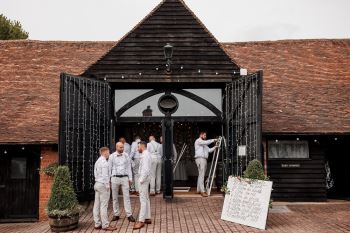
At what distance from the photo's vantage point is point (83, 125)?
11.2 meters

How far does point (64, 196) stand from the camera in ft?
29.1

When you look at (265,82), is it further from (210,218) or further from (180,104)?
(210,218)

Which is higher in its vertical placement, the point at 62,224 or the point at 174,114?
the point at 174,114

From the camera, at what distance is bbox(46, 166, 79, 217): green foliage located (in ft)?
28.7

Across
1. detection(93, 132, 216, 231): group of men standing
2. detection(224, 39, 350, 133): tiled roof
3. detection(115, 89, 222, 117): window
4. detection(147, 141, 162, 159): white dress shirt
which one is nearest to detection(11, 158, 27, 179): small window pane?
detection(115, 89, 222, 117): window

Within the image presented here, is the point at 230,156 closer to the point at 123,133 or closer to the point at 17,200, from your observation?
the point at 123,133

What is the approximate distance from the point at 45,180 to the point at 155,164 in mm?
3539

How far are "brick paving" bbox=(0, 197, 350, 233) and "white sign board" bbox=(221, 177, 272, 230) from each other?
0.22 meters

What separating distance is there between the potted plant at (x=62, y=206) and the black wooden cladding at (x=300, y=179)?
7146mm

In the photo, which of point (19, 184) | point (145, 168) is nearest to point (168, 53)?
point (145, 168)

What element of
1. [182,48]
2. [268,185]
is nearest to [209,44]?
[182,48]

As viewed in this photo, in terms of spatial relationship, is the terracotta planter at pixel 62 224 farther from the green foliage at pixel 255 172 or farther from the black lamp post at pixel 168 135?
the green foliage at pixel 255 172

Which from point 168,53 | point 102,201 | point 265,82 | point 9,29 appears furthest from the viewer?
point 9,29

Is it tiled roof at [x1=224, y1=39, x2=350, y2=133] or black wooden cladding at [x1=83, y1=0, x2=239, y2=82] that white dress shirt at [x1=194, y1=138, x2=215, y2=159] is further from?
tiled roof at [x1=224, y1=39, x2=350, y2=133]
